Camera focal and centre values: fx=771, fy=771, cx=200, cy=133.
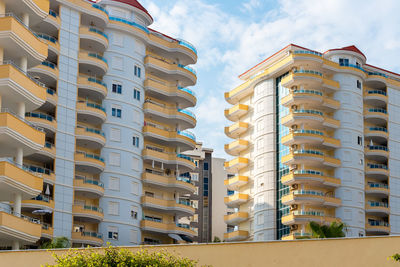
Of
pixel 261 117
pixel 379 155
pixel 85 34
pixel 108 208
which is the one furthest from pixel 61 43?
pixel 379 155

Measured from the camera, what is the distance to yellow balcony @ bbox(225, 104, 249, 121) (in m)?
111

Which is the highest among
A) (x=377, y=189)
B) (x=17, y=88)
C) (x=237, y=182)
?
(x=237, y=182)

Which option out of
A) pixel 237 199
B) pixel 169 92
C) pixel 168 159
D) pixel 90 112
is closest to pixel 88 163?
pixel 90 112

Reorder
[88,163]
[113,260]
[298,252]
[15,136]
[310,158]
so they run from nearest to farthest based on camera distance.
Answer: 1. [113,260]
2. [298,252]
3. [15,136]
4. [88,163]
5. [310,158]

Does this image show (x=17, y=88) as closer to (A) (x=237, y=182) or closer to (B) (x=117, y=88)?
(B) (x=117, y=88)

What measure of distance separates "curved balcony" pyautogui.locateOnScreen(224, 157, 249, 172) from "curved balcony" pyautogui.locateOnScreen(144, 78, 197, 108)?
15.2m

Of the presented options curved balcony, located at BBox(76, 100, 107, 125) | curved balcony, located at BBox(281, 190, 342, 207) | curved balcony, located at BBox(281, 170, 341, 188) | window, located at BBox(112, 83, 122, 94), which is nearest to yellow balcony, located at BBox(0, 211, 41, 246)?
curved balcony, located at BBox(76, 100, 107, 125)

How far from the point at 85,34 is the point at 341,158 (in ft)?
124

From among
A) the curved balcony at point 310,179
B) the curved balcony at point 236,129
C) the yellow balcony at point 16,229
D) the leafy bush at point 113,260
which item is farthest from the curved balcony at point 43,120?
the leafy bush at point 113,260

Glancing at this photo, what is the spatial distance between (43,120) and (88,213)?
1089cm

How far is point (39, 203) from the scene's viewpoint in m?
73.3

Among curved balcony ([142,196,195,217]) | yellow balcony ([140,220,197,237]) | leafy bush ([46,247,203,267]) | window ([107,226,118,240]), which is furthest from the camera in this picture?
curved balcony ([142,196,195,217])

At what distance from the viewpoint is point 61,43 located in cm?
8125

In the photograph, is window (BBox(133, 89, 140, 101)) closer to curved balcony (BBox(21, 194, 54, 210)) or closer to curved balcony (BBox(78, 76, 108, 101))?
curved balcony (BBox(78, 76, 108, 101))
